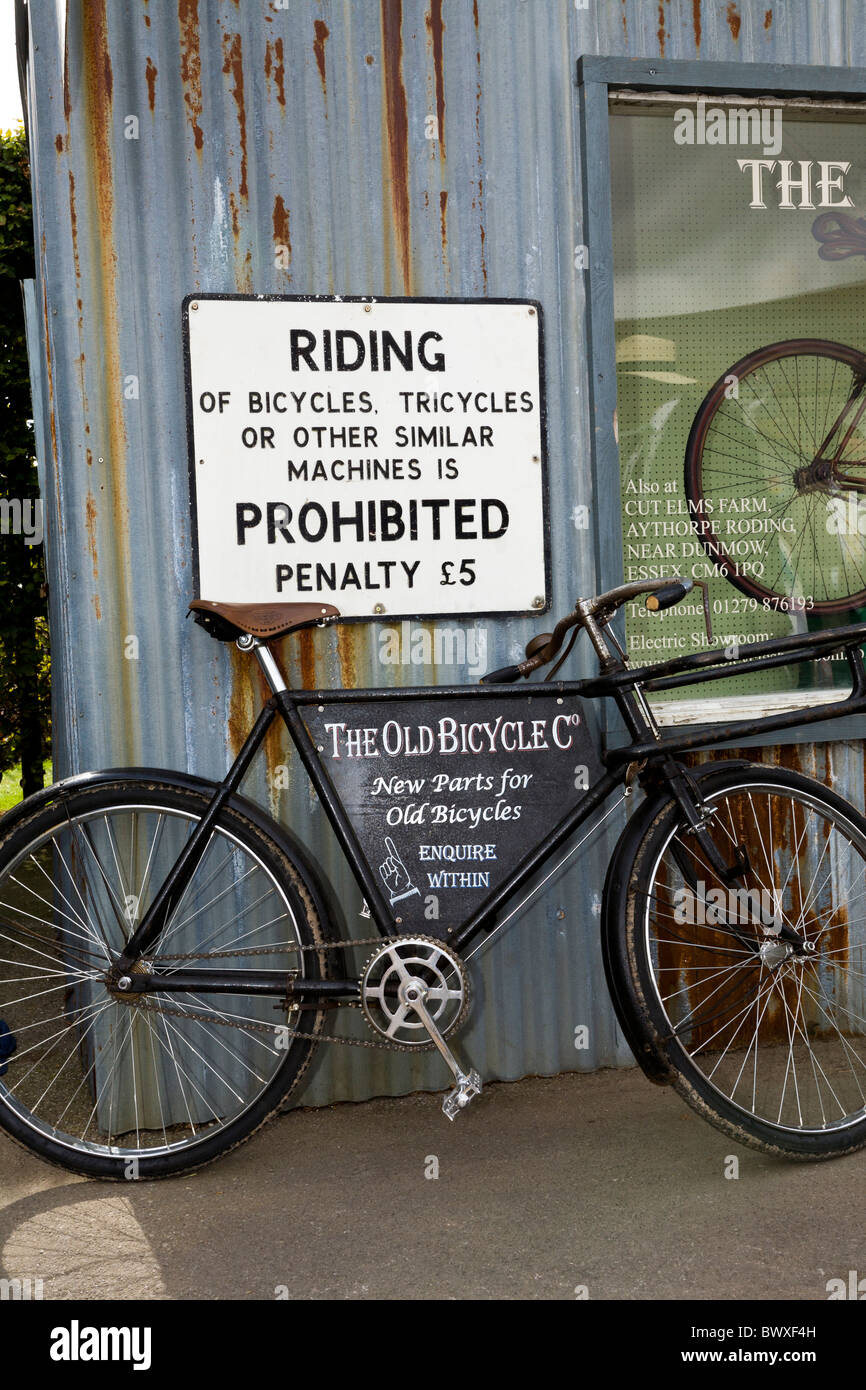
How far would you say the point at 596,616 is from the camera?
3293 millimetres

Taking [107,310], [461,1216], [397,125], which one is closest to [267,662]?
[107,310]

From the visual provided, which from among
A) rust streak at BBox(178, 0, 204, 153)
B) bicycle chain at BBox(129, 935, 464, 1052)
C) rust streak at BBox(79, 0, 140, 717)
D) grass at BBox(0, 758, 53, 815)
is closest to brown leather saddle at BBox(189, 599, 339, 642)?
rust streak at BBox(79, 0, 140, 717)

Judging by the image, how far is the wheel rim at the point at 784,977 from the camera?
11.8ft

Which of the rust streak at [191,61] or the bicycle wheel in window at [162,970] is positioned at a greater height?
the rust streak at [191,61]

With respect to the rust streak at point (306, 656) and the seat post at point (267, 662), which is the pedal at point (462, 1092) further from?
the rust streak at point (306, 656)

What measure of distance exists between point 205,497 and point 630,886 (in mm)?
1666

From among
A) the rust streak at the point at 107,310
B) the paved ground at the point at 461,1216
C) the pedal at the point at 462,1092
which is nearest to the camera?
the paved ground at the point at 461,1216

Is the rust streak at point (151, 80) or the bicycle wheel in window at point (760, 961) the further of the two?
the rust streak at point (151, 80)

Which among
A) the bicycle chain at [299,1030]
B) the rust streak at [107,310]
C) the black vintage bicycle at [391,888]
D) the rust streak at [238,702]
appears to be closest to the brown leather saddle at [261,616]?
the black vintage bicycle at [391,888]

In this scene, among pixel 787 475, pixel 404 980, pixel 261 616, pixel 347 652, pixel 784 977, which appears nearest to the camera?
pixel 404 980

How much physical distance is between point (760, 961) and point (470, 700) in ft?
3.55

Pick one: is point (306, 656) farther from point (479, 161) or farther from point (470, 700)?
point (479, 161)

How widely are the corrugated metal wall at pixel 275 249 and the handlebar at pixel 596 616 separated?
0.34 metres
